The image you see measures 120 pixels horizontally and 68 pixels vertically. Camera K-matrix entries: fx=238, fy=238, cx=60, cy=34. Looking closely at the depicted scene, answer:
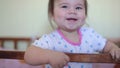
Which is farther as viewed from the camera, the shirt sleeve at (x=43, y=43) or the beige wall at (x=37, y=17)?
the beige wall at (x=37, y=17)

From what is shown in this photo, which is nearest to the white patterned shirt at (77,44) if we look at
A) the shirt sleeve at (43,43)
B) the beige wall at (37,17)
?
the shirt sleeve at (43,43)

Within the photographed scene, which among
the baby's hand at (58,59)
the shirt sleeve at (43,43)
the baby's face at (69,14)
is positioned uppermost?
the baby's face at (69,14)

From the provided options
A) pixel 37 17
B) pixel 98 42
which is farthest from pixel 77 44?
pixel 37 17

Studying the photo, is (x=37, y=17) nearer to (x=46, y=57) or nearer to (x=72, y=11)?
(x=72, y=11)

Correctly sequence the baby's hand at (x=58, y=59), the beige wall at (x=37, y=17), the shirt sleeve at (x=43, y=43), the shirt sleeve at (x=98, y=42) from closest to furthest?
the baby's hand at (x=58, y=59) < the shirt sleeve at (x=43, y=43) < the shirt sleeve at (x=98, y=42) < the beige wall at (x=37, y=17)

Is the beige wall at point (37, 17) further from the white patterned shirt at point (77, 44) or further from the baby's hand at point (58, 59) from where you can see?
the baby's hand at point (58, 59)

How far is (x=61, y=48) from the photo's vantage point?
0.81 metres

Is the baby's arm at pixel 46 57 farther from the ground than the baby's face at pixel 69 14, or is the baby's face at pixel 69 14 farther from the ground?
the baby's face at pixel 69 14

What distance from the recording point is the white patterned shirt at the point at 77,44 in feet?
2.55

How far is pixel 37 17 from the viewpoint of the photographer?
1.94m

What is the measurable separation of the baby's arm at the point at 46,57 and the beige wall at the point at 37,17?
124cm

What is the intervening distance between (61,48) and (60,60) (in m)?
0.21

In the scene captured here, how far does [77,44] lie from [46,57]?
0.72 feet

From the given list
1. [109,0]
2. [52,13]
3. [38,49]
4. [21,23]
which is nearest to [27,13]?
[21,23]
